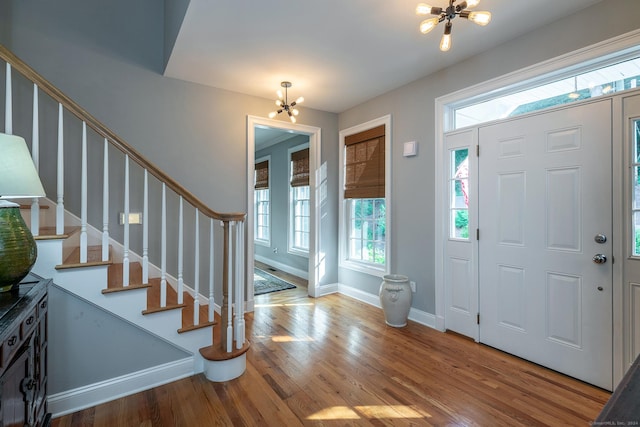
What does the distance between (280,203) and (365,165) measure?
2.65 metres

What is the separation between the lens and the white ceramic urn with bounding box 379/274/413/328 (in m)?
3.17

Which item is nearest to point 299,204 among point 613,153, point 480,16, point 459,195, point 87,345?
point 459,195

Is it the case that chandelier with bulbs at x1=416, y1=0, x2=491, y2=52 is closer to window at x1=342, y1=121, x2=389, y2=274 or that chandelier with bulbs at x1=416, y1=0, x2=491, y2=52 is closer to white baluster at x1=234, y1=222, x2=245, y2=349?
window at x1=342, y1=121, x2=389, y2=274

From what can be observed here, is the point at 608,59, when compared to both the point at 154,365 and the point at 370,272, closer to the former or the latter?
the point at 370,272

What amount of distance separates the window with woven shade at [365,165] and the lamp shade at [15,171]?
3.24 meters

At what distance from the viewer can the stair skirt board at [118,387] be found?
185 centimetres

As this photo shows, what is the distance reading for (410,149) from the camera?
3396 mm

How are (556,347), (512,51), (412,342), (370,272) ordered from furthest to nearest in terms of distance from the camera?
(370,272)
(412,342)
(512,51)
(556,347)

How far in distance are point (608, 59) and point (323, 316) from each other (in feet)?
11.1

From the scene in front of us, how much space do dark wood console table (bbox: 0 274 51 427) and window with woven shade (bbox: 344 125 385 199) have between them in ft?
10.7

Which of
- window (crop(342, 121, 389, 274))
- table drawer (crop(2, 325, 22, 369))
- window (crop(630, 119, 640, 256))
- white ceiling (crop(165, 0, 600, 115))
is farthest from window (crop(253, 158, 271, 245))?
window (crop(630, 119, 640, 256))

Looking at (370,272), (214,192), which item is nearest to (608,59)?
(370,272)

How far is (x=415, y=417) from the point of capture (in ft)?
6.01

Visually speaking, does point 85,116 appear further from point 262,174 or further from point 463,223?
point 262,174
